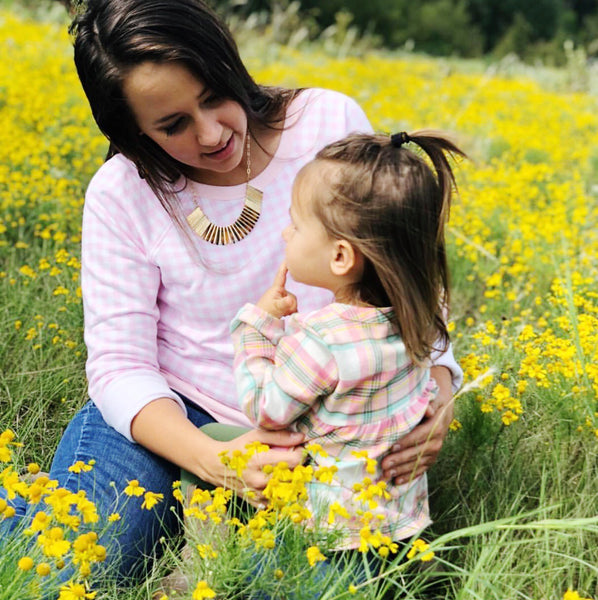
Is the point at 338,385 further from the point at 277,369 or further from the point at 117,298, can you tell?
the point at 117,298

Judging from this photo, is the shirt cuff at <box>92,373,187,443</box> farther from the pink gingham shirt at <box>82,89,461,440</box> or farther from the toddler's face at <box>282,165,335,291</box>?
the toddler's face at <box>282,165,335,291</box>

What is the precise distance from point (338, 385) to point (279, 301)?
277mm

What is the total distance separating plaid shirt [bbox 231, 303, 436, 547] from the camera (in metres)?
1.74

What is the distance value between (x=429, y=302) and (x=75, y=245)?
7.46ft

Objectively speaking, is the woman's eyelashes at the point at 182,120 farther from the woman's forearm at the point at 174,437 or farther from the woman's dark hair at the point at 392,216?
the woman's forearm at the point at 174,437

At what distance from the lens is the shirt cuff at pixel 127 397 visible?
212 cm

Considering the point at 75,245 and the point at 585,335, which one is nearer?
the point at 585,335

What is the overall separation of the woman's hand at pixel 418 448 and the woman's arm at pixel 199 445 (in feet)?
0.72

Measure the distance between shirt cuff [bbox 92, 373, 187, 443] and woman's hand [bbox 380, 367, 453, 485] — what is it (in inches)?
25.7

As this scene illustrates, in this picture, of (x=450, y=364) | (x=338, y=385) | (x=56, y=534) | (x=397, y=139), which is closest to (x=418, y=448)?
(x=338, y=385)

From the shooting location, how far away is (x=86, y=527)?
1.82 metres

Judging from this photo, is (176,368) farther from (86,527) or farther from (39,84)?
(39,84)

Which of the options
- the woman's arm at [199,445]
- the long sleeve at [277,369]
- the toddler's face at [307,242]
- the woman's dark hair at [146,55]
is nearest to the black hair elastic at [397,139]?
the toddler's face at [307,242]

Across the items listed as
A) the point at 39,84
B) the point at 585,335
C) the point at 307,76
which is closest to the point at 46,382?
the point at 585,335
